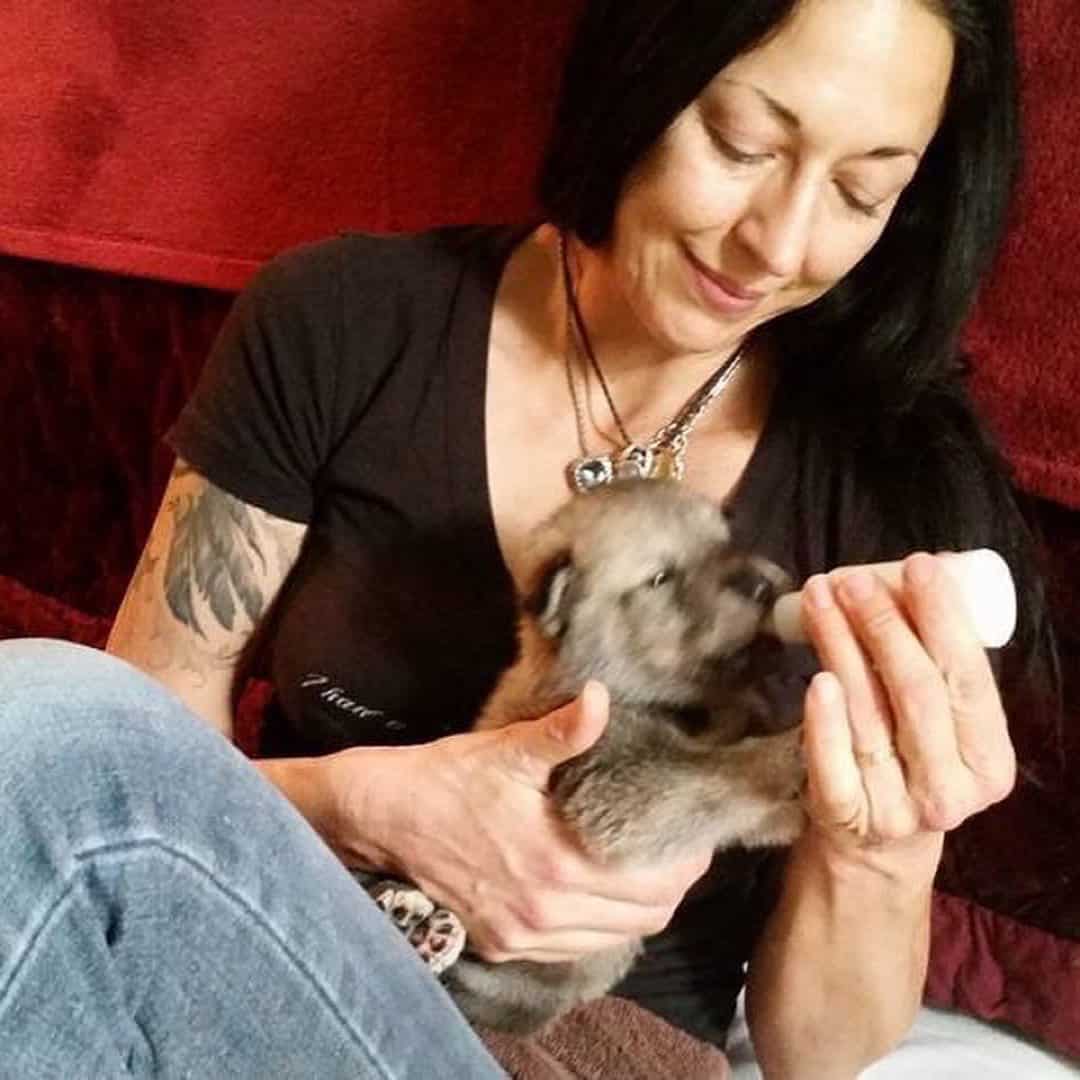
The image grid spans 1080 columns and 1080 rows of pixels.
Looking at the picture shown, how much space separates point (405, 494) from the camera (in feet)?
4.68

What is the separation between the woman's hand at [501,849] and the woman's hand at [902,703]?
0.74 ft

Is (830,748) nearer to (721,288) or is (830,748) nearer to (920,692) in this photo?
(920,692)

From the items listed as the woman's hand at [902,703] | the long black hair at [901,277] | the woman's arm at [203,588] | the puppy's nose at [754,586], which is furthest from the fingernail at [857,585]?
the woman's arm at [203,588]

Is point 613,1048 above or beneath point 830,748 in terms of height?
beneath

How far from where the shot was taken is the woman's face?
3.87ft

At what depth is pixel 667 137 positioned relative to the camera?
4.18ft

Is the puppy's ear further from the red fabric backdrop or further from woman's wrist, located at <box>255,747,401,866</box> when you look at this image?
the red fabric backdrop

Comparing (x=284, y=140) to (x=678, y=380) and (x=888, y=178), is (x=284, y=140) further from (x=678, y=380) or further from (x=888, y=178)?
(x=888, y=178)

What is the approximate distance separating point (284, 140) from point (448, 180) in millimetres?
235

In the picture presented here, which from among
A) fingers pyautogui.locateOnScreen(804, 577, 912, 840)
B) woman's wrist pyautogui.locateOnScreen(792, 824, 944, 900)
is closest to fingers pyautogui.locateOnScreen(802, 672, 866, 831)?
fingers pyautogui.locateOnScreen(804, 577, 912, 840)

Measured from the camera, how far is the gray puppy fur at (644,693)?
4.27ft

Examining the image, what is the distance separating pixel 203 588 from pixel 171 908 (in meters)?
0.52

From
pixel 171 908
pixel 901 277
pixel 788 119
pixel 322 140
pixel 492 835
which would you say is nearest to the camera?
pixel 171 908

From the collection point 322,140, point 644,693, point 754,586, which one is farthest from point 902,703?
point 322,140
